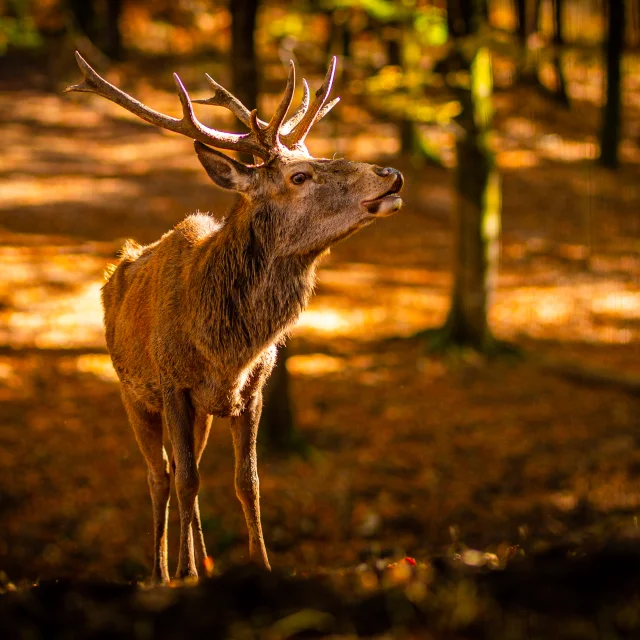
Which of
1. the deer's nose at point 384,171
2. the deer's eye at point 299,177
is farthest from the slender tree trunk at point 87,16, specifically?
the deer's nose at point 384,171

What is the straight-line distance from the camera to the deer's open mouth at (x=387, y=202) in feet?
12.0

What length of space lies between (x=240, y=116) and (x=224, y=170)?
1.06ft

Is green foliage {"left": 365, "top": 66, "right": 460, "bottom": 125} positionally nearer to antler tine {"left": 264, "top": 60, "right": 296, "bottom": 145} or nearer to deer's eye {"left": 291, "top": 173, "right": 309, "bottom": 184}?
antler tine {"left": 264, "top": 60, "right": 296, "bottom": 145}

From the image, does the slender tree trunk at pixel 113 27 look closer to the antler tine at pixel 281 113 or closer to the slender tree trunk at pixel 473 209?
the slender tree trunk at pixel 473 209

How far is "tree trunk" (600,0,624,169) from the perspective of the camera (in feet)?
76.0

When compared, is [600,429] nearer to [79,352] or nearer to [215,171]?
[79,352]

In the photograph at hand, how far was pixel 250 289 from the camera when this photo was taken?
3900 millimetres

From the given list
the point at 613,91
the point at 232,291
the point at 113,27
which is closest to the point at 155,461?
the point at 232,291

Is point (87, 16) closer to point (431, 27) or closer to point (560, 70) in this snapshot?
point (431, 27)

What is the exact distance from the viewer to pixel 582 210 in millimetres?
23297

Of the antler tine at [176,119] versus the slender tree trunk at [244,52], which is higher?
the slender tree trunk at [244,52]

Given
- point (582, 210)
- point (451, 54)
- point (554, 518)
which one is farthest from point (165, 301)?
point (582, 210)

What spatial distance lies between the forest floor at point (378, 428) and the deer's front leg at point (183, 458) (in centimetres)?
48

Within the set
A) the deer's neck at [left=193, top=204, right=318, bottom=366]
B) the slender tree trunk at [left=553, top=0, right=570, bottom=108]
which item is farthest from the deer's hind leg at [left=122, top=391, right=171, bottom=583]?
the slender tree trunk at [left=553, top=0, right=570, bottom=108]
